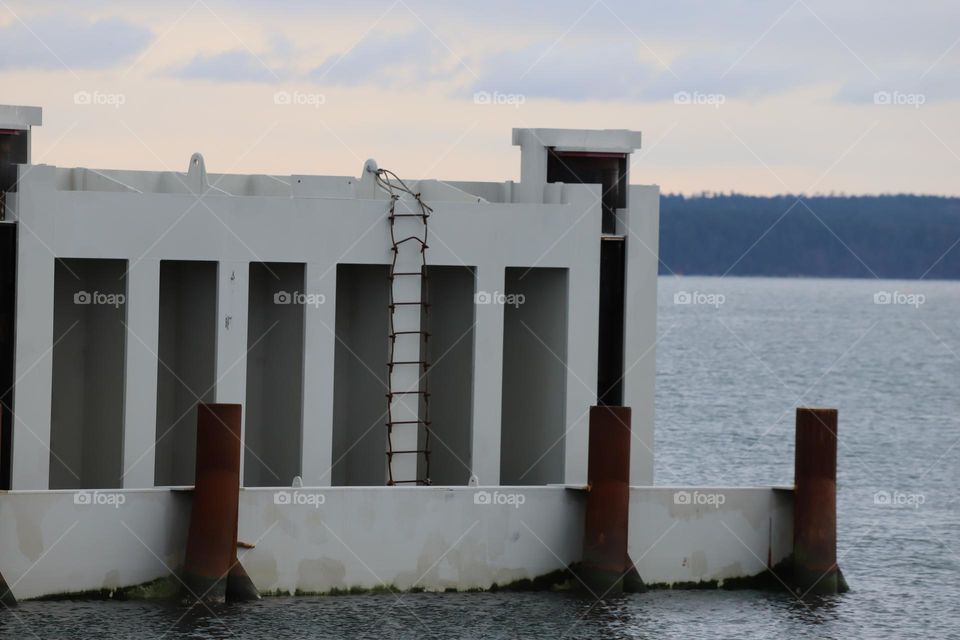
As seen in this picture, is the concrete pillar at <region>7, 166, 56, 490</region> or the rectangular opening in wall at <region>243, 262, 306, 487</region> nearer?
the concrete pillar at <region>7, 166, 56, 490</region>

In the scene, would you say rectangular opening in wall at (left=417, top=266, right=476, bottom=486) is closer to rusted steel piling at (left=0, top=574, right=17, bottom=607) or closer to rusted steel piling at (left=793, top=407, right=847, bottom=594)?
rusted steel piling at (left=793, top=407, right=847, bottom=594)

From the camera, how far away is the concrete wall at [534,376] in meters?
27.9

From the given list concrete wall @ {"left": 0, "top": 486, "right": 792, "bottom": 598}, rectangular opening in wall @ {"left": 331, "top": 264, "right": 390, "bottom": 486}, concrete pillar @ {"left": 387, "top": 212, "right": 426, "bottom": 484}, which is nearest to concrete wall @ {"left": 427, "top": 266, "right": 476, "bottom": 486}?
rectangular opening in wall @ {"left": 331, "top": 264, "right": 390, "bottom": 486}

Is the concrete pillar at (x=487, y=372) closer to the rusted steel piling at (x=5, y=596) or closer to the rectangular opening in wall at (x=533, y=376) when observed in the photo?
the rectangular opening in wall at (x=533, y=376)

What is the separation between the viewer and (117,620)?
24.2 m

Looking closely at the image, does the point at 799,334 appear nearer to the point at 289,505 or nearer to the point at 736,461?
the point at 736,461

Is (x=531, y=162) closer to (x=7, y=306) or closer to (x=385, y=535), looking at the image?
(x=385, y=535)

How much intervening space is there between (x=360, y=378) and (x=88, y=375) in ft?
13.7

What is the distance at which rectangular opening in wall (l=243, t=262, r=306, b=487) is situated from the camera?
27672 mm

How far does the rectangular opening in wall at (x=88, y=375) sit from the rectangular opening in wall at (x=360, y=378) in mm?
3339

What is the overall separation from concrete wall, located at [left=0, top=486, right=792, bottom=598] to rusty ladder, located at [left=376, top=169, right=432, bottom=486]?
171cm

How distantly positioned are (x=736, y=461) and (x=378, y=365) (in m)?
33.8

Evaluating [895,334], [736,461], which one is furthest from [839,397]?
[895,334]

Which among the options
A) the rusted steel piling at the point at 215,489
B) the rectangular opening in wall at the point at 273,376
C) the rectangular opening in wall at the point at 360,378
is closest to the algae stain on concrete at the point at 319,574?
the rusted steel piling at the point at 215,489
